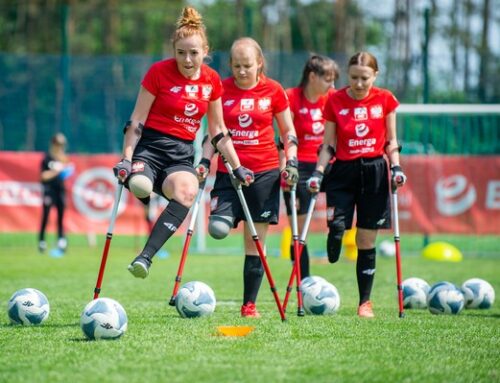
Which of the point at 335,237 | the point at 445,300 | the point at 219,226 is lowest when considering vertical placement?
the point at 445,300

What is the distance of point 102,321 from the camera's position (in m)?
6.67

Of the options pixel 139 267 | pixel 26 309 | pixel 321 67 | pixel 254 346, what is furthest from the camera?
pixel 321 67

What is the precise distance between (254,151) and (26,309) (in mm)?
2355

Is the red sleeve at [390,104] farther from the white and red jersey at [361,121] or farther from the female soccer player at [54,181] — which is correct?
the female soccer player at [54,181]

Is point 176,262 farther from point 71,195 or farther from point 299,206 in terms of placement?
point 299,206

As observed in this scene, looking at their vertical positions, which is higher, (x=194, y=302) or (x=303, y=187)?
(x=303, y=187)

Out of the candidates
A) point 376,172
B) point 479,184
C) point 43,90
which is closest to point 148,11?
point 43,90

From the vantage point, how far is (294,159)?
839 cm

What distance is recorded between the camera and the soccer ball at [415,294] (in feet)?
31.0

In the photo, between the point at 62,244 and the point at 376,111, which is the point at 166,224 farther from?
the point at 62,244

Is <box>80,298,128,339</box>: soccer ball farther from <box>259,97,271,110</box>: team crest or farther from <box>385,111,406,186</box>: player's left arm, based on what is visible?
<box>385,111,406,186</box>: player's left arm

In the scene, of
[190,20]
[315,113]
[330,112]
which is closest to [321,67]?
[315,113]

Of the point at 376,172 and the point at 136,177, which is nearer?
the point at 136,177

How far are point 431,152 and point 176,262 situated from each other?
18.0 ft
